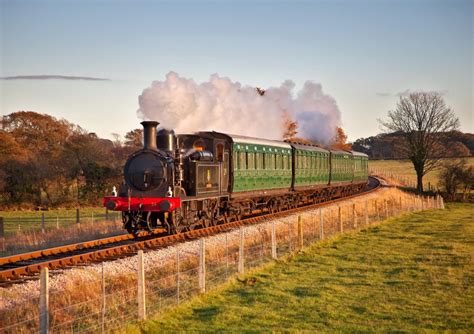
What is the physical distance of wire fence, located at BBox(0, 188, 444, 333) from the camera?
28.3 ft

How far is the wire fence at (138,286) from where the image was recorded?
8.62m

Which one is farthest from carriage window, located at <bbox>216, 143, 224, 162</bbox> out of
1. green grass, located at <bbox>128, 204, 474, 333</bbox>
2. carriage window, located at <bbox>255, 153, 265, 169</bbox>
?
green grass, located at <bbox>128, 204, 474, 333</bbox>

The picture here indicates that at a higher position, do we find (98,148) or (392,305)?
(98,148)

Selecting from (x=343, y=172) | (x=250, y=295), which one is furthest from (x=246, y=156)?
(x=343, y=172)

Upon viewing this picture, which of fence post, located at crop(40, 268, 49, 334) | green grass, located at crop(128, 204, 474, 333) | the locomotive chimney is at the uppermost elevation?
the locomotive chimney

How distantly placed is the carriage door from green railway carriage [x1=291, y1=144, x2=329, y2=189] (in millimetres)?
8609

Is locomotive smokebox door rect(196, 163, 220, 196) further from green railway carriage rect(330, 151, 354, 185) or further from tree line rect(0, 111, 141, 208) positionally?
tree line rect(0, 111, 141, 208)

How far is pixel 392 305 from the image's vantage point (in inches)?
396

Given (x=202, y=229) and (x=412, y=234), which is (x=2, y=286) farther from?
(x=412, y=234)

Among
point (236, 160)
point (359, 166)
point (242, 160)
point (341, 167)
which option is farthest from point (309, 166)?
point (359, 166)

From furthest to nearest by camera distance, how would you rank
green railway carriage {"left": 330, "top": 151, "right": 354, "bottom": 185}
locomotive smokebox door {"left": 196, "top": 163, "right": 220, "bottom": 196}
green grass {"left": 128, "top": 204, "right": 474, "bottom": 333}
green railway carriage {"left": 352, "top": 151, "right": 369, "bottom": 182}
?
green railway carriage {"left": 352, "top": 151, "right": 369, "bottom": 182}
green railway carriage {"left": 330, "top": 151, "right": 354, "bottom": 185}
locomotive smokebox door {"left": 196, "top": 163, "right": 220, "bottom": 196}
green grass {"left": 128, "top": 204, "right": 474, "bottom": 333}

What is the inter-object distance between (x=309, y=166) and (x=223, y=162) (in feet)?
39.6

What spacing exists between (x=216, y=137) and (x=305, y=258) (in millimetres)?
6599

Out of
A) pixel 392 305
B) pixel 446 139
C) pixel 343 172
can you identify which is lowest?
pixel 392 305
